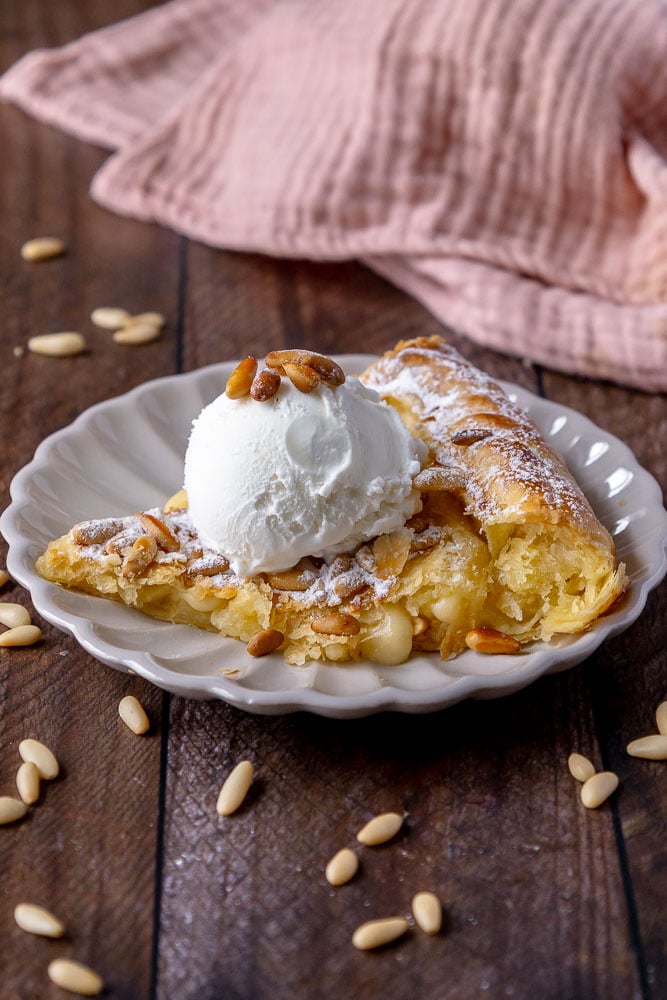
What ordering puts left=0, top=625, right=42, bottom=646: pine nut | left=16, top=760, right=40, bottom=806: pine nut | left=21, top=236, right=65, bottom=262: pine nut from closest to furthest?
left=16, top=760, right=40, bottom=806: pine nut < left=0, top=625, right=42, bottom=646: pine nut < left=21, top=236, right=65, bottom=262: pine nut

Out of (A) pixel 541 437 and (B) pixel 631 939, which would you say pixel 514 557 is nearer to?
(A) pixel 541 437

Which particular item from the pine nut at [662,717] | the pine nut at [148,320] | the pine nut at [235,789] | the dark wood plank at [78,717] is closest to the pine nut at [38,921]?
the dark wood plank at [78,717]

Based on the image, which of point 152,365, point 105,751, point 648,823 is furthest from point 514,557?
point 152,365

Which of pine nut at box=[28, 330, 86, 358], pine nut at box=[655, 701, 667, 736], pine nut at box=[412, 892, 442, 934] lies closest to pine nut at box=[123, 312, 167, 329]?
pine nut at box=[28, 330, 86, 358]

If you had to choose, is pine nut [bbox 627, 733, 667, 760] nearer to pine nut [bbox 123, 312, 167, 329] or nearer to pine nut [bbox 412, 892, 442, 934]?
pine nut [bbox 412, 892, 442, 934]

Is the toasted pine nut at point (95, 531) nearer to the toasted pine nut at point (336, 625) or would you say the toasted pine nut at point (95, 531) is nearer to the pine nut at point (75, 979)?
the toasted pine nut at point (336, 625)

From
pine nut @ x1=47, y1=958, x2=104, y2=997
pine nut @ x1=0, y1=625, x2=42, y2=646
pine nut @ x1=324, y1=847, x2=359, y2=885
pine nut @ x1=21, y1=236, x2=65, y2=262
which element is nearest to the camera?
pine nut @ x1=47, y1=958, x2=104, y2=997
